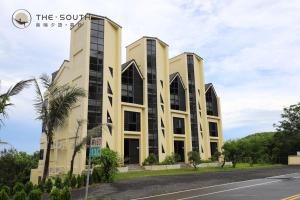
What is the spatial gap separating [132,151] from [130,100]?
21.2ft

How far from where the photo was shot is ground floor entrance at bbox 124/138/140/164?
124 feet

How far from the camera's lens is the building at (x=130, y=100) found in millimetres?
34312

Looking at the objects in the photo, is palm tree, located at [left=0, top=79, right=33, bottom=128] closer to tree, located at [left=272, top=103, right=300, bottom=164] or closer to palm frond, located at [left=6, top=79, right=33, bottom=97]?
palm frond, located at [left=6, top=79, right=33, bottom=97]

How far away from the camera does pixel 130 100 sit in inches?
1543

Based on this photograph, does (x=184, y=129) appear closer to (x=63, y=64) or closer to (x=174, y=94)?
(x=174, y=94)

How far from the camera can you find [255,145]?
174ft

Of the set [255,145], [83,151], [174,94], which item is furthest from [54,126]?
[255,145]

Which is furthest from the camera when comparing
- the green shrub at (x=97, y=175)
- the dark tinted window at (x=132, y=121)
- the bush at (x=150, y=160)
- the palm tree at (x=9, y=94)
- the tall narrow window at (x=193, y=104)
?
the tall narrow window at (x=193, y=104)

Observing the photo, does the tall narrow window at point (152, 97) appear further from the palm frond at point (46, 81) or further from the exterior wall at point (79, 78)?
the palm frond at point (46, 81)

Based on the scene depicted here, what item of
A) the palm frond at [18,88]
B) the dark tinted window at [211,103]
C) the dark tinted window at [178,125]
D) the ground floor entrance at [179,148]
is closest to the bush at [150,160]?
the ground floor entrance at [179,148]

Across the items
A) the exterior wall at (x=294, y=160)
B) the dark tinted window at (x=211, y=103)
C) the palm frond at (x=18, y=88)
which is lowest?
the exterior wall at (x=294, y=160)

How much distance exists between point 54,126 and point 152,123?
2019cm

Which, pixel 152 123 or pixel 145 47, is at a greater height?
pixel 145 47

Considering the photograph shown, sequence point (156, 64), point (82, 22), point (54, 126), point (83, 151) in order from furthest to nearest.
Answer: point (156, 64) → point (82, 22) → point (83, 151) → point (54, 126)
